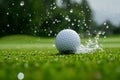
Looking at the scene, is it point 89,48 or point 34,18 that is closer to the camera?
point 89,48

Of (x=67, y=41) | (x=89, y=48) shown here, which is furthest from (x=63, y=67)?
(x=89, y=48)

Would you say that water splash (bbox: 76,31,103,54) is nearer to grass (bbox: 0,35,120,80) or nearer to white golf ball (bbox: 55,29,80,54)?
white golf ball (bbox: 55,29,80,54)

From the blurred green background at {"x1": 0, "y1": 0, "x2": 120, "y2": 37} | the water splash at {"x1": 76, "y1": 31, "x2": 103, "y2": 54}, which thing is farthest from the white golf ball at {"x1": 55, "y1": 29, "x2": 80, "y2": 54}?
the blurred green background at {"x1": 0, "y1": 0, "x2": 120, "y2": 37}

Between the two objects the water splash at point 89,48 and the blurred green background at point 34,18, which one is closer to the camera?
the water splash at point 89,48

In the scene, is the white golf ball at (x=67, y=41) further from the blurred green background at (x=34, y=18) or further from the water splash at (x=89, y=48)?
the blurred green background at (x=34, y=18)

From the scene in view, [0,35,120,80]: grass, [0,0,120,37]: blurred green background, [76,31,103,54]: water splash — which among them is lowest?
[0,35,120,80]: grass

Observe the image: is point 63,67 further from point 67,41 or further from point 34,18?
point 34,18

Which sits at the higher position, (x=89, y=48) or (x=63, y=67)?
(x=89, y=48)

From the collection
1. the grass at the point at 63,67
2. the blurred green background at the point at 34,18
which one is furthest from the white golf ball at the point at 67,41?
the blurred green background at the point at 34,18

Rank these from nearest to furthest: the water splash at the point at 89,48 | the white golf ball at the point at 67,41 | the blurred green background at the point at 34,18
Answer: the white golf ball at the point at 67,41, the water splash at the point at 89,48, the blurred green background at the point at 34,18

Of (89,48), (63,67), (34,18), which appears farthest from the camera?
(34,18)

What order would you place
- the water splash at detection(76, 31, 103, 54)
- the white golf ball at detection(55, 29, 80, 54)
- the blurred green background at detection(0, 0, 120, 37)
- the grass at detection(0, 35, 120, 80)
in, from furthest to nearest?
the blurred green background at detection(0, 0, 120, 37), the water splash at detection(76, 31, 103, 54), the white golf ball at detection(55, 29, 80, 54), the grass at detection(0, 35, 120, 80)

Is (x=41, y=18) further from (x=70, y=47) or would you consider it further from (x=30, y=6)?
(x=70, y=47)

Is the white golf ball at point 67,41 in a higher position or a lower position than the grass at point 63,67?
higher
